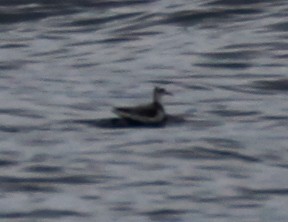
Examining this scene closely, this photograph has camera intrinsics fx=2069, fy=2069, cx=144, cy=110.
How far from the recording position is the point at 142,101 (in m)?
18.4

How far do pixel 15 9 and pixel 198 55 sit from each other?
11.0 feet

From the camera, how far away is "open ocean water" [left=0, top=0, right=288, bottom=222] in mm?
14938

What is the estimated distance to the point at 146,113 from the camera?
687 inches

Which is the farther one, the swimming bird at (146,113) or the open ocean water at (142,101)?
the swimming bird at (146,113)

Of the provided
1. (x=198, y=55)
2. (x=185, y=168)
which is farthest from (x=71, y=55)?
(x=185, y=168)

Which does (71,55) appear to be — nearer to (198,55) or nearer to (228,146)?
(198,55)

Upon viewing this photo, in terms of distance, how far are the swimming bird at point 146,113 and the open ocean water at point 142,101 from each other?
0.10m

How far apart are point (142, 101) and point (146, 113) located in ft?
3.25

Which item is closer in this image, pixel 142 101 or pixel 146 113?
pixel 146 113

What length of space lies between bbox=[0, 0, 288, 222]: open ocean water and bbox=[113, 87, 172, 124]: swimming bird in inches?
3.8

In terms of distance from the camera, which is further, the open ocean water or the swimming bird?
the swimming bird

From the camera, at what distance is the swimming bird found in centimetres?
1725

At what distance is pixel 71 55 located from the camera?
68.4 ft

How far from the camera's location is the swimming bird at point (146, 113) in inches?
679
